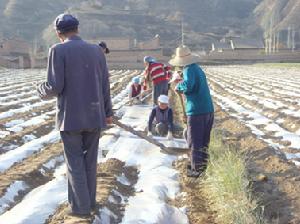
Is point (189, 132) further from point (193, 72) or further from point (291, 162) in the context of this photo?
point (291, 162)

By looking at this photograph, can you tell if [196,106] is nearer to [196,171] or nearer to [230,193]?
[196,171]

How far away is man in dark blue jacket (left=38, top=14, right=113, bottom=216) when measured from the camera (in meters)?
3.96

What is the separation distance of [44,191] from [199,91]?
6.55 ft

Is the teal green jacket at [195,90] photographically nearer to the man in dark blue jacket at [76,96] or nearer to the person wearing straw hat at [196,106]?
the person wearing straw hat at [196,106]

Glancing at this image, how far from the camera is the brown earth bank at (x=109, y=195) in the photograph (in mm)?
4172

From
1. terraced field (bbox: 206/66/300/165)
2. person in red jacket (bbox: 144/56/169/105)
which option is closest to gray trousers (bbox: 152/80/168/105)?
person in red jacket (bbox: 144/56/169/105)

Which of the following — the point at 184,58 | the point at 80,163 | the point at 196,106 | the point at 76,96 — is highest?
the point at 184,58

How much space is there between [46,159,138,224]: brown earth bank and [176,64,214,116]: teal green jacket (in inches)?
41.6

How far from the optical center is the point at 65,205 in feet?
15.0

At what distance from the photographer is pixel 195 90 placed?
570cm

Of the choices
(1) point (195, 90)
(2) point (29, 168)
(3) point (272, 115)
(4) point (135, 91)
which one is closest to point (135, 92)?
(4) point (135, 91)

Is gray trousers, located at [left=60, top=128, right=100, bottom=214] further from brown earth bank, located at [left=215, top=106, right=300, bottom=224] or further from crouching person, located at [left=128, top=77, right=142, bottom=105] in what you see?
crouching person, located at [left=128, top=77, right=142, bottom=105]

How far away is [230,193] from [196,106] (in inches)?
56.6

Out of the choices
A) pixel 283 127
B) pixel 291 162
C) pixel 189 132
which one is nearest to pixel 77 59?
pixel 189 132
